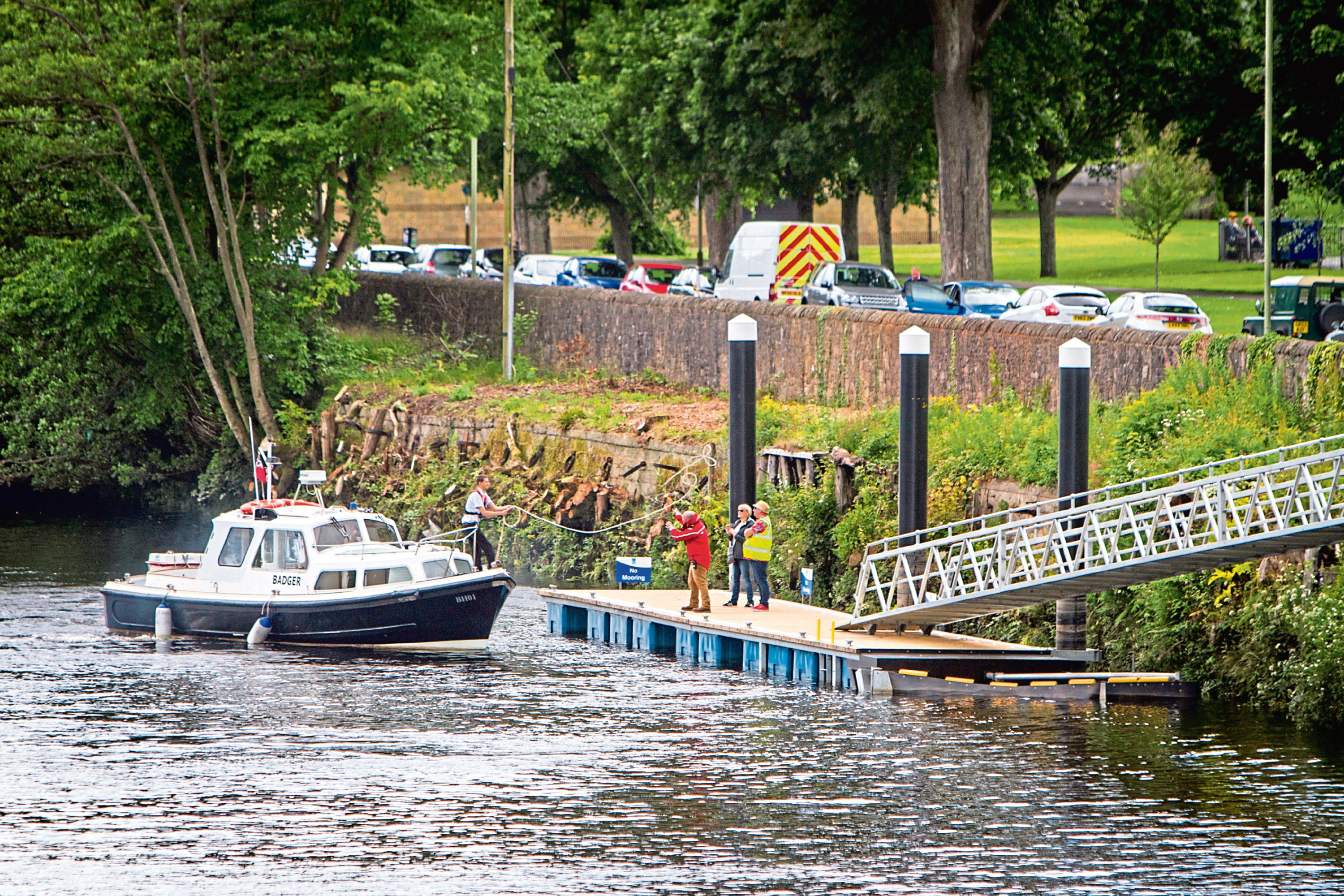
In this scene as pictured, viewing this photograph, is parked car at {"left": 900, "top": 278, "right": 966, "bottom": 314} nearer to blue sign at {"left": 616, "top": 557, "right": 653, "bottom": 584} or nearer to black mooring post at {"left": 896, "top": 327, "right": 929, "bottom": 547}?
blue sign at {"left": 616, "top": 557, "right": 653, "bottom": 584}

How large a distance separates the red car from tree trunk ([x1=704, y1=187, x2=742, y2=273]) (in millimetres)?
4733

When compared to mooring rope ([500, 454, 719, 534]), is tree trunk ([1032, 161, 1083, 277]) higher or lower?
higher

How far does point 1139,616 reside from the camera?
24703 mm

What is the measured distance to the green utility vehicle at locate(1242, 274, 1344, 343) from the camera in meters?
36.0

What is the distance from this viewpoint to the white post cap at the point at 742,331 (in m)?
27.9

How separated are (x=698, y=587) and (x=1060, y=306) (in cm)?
1808

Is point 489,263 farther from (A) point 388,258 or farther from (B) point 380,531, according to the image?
(B) point 380,531

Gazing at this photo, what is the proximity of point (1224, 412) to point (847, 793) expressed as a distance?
9.45 metres

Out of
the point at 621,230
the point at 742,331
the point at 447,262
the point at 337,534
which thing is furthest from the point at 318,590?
the point at 621,230

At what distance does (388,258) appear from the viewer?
67875 mm

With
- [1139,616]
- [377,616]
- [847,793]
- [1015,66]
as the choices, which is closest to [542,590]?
[377,616]

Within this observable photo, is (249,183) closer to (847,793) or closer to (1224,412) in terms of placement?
(1224,412)

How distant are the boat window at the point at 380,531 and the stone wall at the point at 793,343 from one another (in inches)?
256

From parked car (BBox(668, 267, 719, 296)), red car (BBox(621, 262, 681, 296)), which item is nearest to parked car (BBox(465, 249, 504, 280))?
red car (BBox(621, 262, 681, 296))
